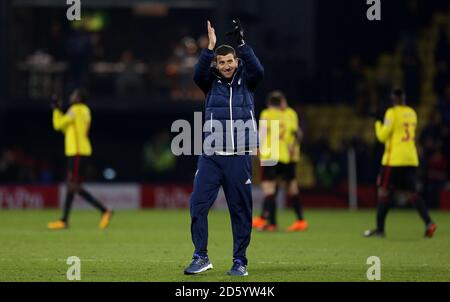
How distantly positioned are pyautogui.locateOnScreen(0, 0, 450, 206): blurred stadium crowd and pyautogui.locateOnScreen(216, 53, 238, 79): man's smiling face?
1709 centimetres

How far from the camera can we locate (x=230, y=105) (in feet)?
40.6

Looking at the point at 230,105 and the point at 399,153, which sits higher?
the point at 230,105

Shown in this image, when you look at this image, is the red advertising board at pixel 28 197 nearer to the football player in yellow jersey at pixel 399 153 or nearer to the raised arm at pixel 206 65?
the football player in yellow jersey at pixel 399 153

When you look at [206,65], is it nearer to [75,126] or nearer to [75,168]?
[75,126]

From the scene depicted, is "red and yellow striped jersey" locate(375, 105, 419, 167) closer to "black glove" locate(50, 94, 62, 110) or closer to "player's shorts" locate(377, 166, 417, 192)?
"player's shorts" locate(377, 166, 417, 192)

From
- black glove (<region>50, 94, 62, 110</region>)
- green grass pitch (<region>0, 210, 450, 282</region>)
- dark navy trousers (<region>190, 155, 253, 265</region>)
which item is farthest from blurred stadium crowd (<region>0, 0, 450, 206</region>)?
dark navy trousers (<region>190, 155, 253, 265</region>)

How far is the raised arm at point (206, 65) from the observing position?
12180mm

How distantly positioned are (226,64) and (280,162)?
8.04 m

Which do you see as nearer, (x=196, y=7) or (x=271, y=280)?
(x=271, y=280)

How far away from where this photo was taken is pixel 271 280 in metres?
12.0

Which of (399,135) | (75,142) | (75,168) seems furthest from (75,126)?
(399,135)
